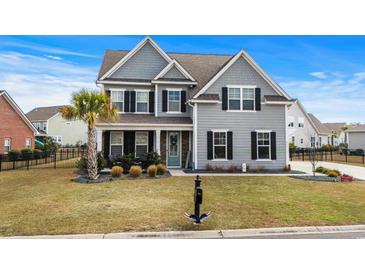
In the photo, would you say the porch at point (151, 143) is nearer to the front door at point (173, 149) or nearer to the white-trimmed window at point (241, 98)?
the front door at point (173, 149)

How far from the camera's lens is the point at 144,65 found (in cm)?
1759

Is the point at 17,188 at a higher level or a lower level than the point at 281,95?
lower

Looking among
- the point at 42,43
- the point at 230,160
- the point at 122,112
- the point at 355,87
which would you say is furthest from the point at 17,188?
the point at 355,87

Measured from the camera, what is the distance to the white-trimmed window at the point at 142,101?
1739 centimetres

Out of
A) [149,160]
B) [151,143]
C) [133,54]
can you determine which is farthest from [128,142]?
[133,54]

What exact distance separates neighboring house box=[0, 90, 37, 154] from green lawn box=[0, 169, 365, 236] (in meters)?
14.3

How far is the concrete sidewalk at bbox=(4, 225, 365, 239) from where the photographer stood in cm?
545

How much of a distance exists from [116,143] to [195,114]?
207 inches

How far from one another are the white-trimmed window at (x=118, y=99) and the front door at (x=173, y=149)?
3.58 m

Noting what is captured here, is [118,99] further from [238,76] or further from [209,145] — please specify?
[238,76]

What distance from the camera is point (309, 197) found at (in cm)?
915

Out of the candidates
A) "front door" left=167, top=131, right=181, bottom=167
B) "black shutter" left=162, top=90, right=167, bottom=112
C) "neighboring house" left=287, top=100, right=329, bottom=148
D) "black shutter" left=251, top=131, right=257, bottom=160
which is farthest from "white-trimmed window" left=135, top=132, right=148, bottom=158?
"neighboring house" left=287, top=100, right=329, bottom=148

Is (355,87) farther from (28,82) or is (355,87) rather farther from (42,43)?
(28,82)

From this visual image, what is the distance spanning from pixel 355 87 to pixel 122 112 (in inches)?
531
